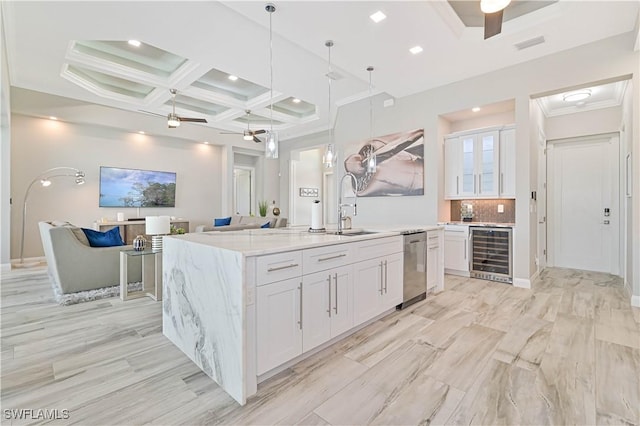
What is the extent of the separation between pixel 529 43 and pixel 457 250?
295cm

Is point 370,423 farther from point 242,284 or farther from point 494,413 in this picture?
point 242,284

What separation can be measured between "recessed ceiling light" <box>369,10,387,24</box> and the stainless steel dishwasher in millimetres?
2276

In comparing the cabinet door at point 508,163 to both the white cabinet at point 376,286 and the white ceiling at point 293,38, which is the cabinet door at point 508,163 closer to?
the white ceiling at point 293,38

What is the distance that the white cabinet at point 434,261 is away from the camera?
3617 millimetres

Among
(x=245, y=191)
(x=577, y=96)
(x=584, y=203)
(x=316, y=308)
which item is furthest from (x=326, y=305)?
(x=245, y=191)

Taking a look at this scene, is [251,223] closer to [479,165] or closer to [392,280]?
[392,280]

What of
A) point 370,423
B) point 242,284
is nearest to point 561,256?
point 370,423

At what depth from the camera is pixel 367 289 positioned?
2.63m

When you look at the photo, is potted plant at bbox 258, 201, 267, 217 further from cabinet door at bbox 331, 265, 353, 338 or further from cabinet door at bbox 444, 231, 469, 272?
cabinet door at bbox 331, 265, 353, 338

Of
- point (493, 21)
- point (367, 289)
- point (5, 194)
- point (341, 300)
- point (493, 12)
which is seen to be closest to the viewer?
→ point (493, 12)

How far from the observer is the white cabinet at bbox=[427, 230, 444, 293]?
3.62 meters

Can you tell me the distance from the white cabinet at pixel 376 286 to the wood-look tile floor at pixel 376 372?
0.18 meters

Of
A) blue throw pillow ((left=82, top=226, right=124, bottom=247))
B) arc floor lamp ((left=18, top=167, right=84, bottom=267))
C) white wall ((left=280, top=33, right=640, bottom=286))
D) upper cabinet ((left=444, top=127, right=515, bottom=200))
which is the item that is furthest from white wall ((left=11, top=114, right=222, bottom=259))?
upper cabinet ((left=444, top=127, right=515, bottom=200))

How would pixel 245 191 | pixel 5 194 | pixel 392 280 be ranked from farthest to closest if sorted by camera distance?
pixel 245 191, pixel 5 194, pixel 392 280
